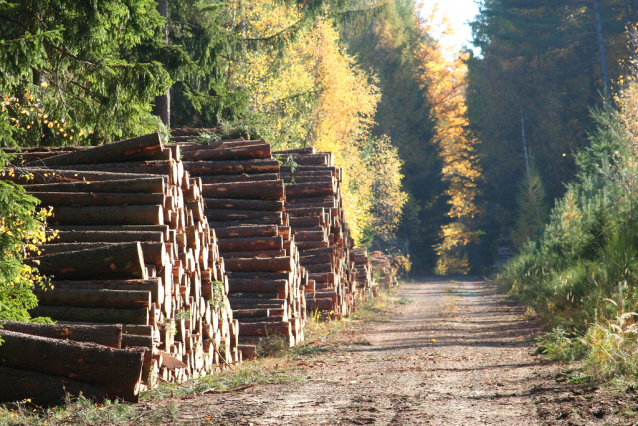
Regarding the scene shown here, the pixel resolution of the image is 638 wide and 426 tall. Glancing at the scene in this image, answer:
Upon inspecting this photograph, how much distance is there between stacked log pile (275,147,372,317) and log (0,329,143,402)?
8.88 metres

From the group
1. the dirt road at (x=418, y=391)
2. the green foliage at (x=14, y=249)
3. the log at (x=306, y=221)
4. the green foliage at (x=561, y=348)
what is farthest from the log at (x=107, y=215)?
the log at (x=306, y=221)

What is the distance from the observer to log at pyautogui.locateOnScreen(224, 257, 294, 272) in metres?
11.6

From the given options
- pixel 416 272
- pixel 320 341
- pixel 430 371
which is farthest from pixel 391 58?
pixel 430 371

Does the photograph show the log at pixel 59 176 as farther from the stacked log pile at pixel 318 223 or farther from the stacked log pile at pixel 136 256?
the stacked log pile at pixel 318 223

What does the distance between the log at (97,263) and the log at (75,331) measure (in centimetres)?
92

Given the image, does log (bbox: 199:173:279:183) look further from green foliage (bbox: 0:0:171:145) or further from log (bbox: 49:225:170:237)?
log (bbox: 49:225:170:237)

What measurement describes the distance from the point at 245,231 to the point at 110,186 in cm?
429

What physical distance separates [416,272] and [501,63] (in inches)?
699

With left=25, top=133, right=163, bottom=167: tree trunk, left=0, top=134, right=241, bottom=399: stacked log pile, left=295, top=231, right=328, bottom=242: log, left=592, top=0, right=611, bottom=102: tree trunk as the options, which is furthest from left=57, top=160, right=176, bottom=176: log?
left=592, top=0, right=611, bottom=102: tree trunk

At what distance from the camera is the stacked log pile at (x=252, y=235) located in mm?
11188

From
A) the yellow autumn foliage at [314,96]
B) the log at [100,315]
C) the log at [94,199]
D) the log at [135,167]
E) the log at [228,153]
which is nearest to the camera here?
the log at [100,315]

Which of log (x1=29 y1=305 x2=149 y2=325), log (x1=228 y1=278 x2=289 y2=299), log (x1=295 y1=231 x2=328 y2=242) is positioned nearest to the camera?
log (x1=29 y1=305 x2=149 y2=325)

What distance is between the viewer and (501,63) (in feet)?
158

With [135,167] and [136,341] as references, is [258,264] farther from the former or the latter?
[136,341]
